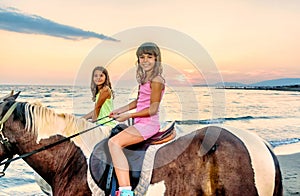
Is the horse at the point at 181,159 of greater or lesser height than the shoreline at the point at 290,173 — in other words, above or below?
above

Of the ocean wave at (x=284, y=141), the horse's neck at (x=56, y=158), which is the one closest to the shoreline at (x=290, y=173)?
the ocean wave at (x=284, y=141)

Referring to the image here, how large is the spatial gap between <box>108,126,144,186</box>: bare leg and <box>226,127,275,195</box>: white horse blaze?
0.98 meters

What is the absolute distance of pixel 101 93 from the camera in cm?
541

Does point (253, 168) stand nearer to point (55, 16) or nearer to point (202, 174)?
point (202, 174)

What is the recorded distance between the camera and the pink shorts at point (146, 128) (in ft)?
11.0

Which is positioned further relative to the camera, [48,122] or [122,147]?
[48,122]

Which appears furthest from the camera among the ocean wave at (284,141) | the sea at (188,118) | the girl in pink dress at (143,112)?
the ocean wave at (284,141)

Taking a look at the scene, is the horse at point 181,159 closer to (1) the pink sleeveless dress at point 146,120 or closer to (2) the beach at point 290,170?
(1) the pink sleeveless dress at point 146,120

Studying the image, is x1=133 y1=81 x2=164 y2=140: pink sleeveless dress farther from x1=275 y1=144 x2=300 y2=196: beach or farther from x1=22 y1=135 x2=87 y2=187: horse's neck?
x1=275 y1=144 x2=300 y2=196: beach

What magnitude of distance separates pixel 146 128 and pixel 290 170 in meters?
6.67

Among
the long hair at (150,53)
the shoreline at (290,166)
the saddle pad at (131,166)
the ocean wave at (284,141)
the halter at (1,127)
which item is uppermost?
the long hair at (150,53)

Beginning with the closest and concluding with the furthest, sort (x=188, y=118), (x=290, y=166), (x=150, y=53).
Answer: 1. (x=150, y=53)
2. (x=188, y=118)
3. (x=290, y=166)

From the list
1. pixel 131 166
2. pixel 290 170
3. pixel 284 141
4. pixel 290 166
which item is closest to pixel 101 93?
pixel 131 166

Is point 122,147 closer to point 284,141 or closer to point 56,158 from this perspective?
point 56,158
